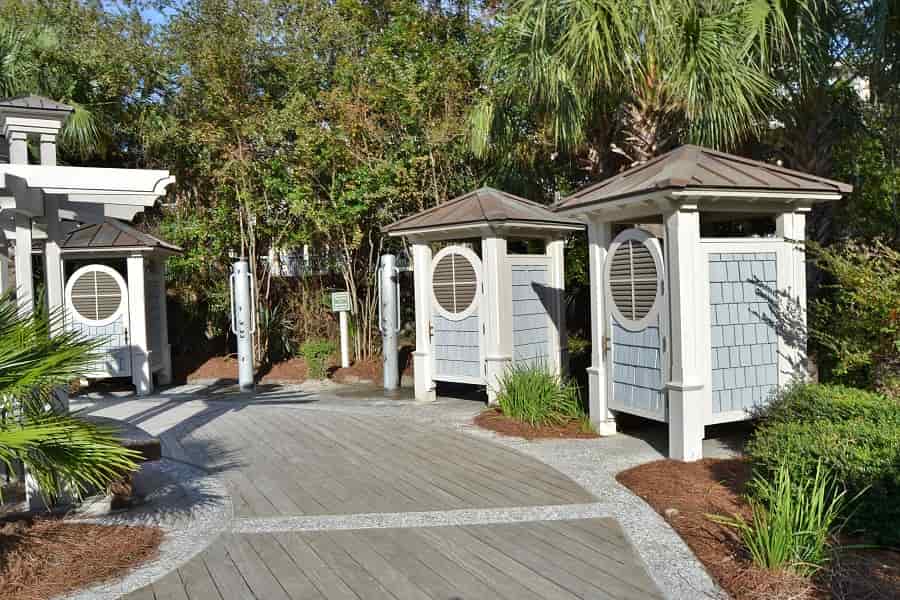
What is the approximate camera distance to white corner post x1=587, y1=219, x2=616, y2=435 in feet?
22.8

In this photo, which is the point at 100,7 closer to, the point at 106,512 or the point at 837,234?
the point at 106,512

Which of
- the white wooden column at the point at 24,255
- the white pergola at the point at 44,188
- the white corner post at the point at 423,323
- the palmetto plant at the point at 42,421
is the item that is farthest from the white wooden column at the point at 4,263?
the white corner post at the point at 423,323

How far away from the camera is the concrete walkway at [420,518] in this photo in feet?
12.0

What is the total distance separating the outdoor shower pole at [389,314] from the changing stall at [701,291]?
4.26 metres

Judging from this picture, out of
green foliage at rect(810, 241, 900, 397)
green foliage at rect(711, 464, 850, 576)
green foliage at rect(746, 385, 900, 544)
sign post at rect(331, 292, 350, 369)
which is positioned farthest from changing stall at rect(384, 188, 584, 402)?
green foliage at rect(711, 464, 850, 576)

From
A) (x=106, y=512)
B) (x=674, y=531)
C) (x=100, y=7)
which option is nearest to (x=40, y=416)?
(x=106, y=512)

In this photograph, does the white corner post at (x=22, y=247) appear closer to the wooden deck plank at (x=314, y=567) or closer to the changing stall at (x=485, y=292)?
the wooden deck plank at (x=314, y=567)

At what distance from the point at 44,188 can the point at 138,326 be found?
264 inches

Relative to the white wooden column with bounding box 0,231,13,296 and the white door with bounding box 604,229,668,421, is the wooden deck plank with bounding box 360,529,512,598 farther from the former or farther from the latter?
the white wooden column with bounding box 0,231,13,296

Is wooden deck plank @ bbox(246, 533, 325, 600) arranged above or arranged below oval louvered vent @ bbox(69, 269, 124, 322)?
below

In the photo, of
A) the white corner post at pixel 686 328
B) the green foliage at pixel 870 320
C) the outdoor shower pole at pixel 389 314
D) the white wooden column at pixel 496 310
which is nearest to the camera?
the green foliage at pixel 870 320

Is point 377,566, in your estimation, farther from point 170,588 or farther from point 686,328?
point 686,328

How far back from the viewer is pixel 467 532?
441 cm

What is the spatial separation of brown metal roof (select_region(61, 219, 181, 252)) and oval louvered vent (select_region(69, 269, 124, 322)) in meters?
0.42
